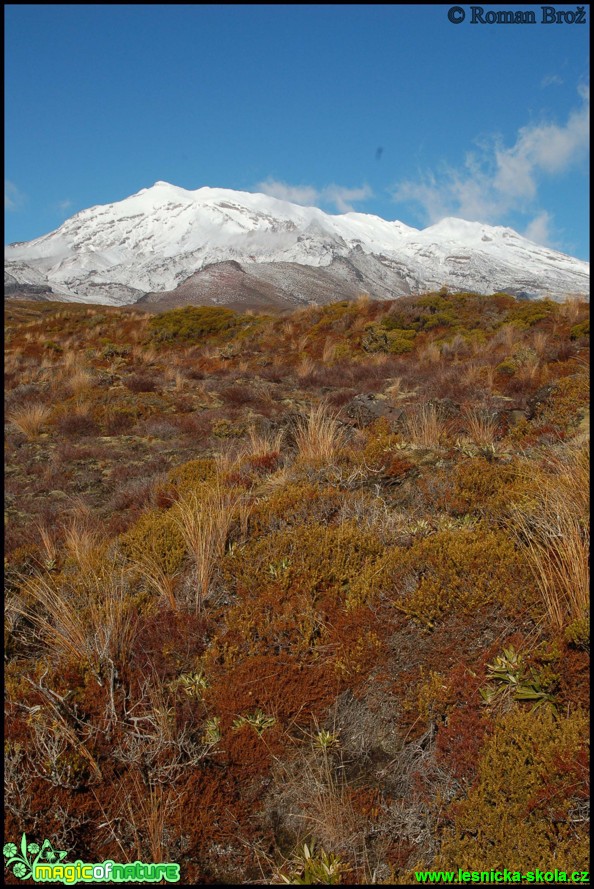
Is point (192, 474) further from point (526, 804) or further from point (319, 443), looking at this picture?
point (526, 804)

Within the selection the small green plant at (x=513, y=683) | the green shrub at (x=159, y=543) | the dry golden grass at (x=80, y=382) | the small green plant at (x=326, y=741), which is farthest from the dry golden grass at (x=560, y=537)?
the dry golden grass at (x=80, y=382)

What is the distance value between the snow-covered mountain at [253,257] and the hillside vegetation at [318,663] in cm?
6963

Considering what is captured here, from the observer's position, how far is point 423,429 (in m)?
6.05

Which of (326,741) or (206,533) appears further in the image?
(206,533)

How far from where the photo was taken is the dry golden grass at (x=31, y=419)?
29.9 feet

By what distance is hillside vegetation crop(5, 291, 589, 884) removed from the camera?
2.13 metres

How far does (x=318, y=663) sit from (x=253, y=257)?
395ft

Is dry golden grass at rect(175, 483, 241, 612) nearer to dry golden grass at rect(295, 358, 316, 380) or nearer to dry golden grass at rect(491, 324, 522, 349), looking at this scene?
dry golden grass at rect(295, 358, 316, 380)

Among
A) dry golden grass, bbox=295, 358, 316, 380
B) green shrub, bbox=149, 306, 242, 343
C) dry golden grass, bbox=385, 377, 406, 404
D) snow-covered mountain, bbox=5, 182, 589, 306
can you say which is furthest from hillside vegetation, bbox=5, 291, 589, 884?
snow-covered mountain, bbox=5, 182, 589, 306

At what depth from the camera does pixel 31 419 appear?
364 inches

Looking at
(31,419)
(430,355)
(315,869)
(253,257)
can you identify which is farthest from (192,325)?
(253,257)

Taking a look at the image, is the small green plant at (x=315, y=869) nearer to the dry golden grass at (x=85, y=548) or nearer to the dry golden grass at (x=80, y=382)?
the dry golden grass at (x=85, y=548)

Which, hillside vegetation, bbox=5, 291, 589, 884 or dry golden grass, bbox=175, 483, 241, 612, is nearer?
hillside vegetation, bbox=5, 291, 589, 884

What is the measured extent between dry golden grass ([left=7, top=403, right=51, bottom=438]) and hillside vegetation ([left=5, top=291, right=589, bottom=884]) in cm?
363
